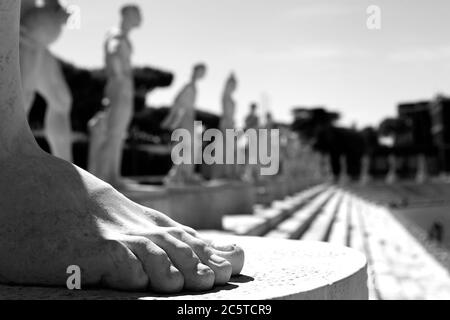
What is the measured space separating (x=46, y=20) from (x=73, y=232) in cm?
365

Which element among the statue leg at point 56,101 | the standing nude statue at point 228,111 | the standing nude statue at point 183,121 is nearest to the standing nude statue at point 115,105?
the statue leg at point 56,101

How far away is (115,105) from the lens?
6.51 m

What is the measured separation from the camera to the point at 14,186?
2.42 metres

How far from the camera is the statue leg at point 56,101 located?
5391 millimetres

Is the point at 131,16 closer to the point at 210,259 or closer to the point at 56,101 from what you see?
the point at 56,101

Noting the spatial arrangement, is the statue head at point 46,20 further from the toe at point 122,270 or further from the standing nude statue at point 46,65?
the toe at point 122,270

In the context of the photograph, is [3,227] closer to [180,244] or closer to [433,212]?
[180,244]

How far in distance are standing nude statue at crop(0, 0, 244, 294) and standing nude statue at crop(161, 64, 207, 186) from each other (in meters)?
7.01

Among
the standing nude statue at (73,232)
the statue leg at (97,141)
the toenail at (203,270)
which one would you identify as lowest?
the toenail at (203,270)

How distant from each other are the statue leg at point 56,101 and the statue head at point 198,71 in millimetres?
4668

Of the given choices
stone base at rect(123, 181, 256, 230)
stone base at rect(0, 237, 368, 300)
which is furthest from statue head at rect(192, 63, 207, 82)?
stone base at rect(0, 237, 368, 300)

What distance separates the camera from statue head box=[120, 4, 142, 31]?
6.61m
